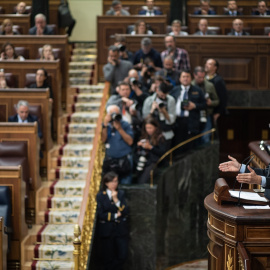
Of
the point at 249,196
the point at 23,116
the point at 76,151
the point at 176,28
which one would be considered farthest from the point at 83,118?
the point at 249,196

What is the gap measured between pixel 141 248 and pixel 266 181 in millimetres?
3275

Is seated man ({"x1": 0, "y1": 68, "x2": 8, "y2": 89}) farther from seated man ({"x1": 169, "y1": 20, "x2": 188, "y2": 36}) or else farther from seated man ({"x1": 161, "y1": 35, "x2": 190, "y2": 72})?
seated man ({"x1": 169, "y1": 20, "x2": 188, "y2": 36})

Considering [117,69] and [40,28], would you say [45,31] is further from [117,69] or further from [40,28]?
[117,69]

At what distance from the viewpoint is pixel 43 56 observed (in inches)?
359

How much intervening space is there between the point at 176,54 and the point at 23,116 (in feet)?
8.15

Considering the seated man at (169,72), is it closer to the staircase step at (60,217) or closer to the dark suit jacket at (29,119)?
the dark suit jacket at (29,119)

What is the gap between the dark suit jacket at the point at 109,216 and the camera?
7.06 m

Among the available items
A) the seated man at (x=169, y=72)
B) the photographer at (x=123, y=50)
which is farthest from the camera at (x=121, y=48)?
the seated man at (x=169, y=72)

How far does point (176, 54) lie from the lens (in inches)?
364

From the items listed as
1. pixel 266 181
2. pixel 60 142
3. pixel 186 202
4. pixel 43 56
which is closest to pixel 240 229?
pixel 266 181

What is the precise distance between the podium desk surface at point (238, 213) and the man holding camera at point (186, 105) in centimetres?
382

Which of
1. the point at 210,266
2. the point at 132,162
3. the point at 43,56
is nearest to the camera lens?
the point at 210,266

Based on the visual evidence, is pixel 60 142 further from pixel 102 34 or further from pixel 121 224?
pixel 102 34

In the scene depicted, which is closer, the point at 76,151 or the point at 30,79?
the point at 76,151
